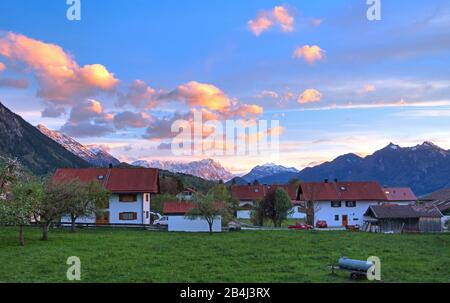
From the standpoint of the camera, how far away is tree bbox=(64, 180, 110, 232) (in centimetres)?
4649

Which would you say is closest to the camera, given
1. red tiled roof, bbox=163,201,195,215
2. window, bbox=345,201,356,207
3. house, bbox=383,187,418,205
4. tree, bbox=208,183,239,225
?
tree, bbox=208,183,239,225

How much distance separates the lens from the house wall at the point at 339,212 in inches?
3164

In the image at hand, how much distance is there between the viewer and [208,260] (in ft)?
96.2

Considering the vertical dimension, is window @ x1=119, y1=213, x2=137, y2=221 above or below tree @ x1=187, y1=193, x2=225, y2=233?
below

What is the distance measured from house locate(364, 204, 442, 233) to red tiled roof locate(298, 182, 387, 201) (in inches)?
517

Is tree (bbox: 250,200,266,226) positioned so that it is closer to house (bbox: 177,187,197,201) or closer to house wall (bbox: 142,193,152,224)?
house (bbox: 177,187,197,201)

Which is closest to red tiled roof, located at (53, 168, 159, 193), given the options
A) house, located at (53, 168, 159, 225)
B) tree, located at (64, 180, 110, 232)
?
house, located at (53, 168, 159, 225)

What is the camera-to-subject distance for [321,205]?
80625 mm

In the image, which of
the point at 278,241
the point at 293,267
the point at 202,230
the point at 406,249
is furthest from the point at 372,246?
the point at 202,230

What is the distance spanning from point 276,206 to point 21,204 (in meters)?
40.2

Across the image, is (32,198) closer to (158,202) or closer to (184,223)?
(184,223)

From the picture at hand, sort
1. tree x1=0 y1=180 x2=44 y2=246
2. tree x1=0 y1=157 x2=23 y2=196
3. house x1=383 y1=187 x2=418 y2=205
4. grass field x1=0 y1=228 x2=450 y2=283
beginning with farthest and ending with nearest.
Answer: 1. house x1=383 y1=187 x2=418 y2=205
2. tree x1=0 y1=157 x2=23 y2=196
3. tree x1=0 y1=180 x2=44 y2=246
4. grass field x1=0 y1=228 x2=450 y2=283
